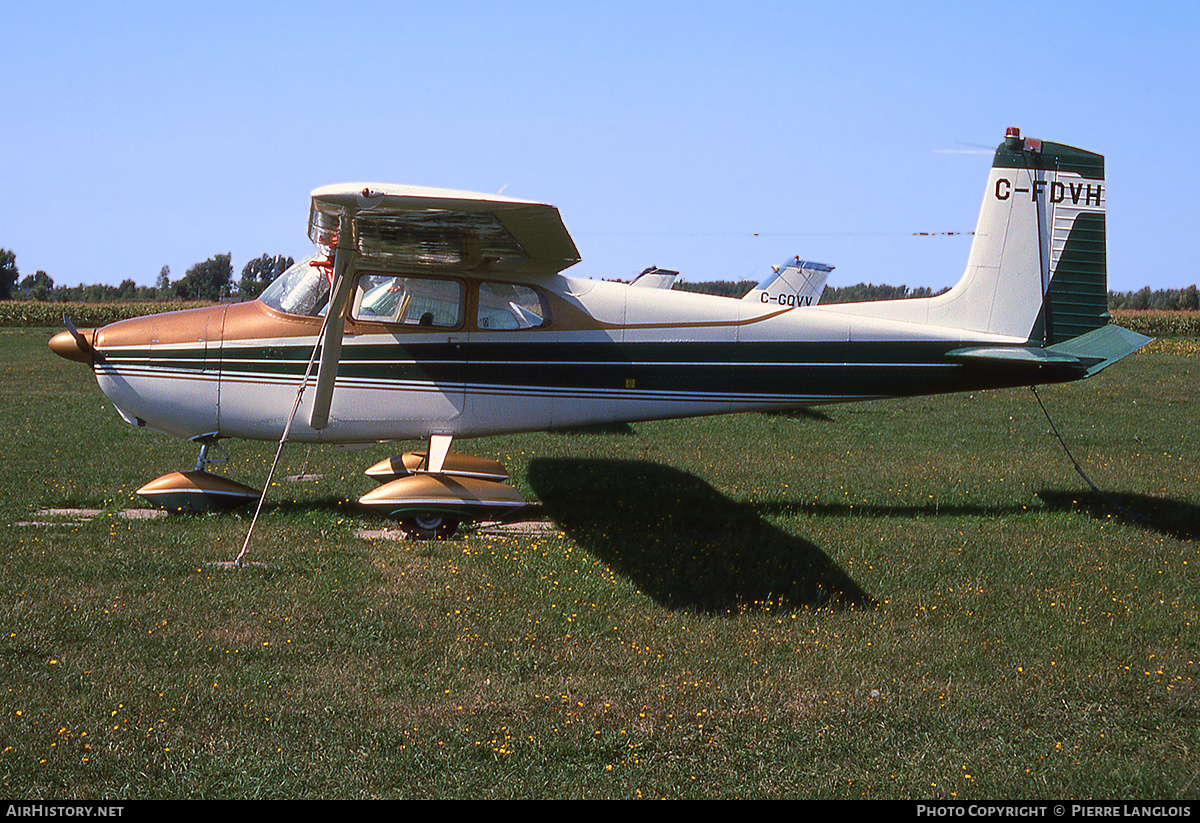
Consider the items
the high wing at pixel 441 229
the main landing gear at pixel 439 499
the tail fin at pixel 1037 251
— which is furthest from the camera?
the tail fin at pixel 1037 251

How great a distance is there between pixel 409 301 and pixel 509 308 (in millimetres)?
906

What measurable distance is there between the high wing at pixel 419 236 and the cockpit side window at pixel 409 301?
0.15m

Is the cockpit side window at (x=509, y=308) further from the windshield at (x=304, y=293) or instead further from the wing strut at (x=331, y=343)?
the windshield at (x=304, y=293)

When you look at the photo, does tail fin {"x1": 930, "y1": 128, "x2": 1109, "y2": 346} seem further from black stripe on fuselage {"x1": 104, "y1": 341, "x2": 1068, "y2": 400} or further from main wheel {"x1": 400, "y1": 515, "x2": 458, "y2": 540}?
main wheel {"x1": 400, "y1": 515, "x2": 458, "y2": 540}

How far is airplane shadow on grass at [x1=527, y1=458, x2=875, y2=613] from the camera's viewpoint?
244 inches

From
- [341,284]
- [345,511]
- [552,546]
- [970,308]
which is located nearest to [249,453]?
[345,511]

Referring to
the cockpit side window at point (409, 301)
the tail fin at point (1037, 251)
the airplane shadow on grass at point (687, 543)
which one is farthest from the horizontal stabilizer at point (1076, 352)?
the cockpit side window at point (409, 301)

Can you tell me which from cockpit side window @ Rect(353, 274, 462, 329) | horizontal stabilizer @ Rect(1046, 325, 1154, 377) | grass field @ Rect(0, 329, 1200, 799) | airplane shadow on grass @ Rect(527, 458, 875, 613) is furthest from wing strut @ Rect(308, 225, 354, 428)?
horizontal stabilizer @ Rect(1046, 325, 1154, 377)

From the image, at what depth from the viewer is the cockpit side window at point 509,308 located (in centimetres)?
795

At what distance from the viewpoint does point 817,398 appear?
27.2 feet

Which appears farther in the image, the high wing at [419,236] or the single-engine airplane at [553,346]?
the single-engine airplane at [553,346]

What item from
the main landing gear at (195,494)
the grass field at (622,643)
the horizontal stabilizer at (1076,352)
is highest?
the horizontal stabilizer at (1076,352)

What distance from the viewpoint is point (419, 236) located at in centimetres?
710

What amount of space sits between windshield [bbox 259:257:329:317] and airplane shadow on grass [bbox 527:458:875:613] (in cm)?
293
